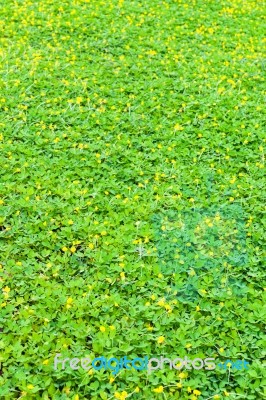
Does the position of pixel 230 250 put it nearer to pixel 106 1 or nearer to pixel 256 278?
pixel 256 278

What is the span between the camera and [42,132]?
14.7 ft

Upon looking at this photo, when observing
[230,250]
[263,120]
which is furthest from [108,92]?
[230,250]

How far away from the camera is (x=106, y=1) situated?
7.03 m

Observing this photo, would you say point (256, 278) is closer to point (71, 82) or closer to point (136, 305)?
point (136, 305)

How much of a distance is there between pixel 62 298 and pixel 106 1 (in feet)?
17.6

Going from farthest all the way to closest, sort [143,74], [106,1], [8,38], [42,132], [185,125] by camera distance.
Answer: [106,1], [8,38], [143,74], [185,125], [42,132]

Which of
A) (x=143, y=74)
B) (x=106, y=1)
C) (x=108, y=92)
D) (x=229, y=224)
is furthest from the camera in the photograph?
(x=106, y=1)

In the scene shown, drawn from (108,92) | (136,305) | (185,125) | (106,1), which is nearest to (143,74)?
(108,92)

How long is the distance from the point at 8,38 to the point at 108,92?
179 cm

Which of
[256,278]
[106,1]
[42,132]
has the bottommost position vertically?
[256,278]

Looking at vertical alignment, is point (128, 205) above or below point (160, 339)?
above

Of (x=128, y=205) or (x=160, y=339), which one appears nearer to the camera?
(x=160, y=339)

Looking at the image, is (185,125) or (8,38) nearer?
(185,125)

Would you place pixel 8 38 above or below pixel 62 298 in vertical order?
above
